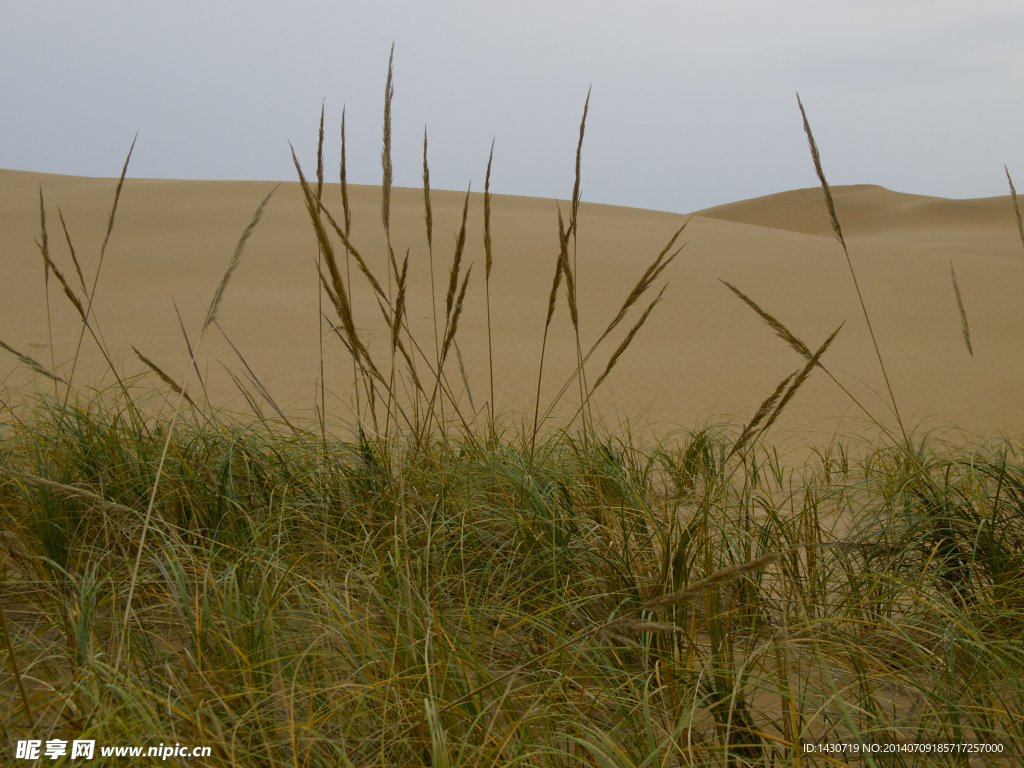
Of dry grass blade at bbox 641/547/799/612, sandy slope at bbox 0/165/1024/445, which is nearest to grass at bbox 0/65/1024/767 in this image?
dry grass blade at bbox 641/547/799/612

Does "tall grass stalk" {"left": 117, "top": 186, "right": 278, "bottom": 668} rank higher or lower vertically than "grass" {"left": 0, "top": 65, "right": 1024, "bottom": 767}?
higher

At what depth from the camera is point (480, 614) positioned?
1379mm

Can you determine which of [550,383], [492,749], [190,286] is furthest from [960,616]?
[190,286]

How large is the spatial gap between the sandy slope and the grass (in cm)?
107

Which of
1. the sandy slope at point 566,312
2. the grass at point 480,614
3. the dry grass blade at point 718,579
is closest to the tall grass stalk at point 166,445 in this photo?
the grass at point 480,614

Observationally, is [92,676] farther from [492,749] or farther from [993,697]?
[993,697]

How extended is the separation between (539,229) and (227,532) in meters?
17.3

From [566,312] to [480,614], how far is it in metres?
10.2

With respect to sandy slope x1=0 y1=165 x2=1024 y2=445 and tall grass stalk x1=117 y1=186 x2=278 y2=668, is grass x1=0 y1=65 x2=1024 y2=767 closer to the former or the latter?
tall grass stalk x1=117 y1=186 x2=278 y2=668

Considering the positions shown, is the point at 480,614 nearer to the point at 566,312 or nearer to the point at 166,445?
the point at 166,445

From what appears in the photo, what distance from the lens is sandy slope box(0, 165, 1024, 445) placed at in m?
7.25

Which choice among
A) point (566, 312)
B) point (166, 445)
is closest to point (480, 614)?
point (166, 445)

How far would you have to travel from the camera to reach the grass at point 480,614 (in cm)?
105

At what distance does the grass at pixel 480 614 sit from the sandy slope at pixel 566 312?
107 centimetres
